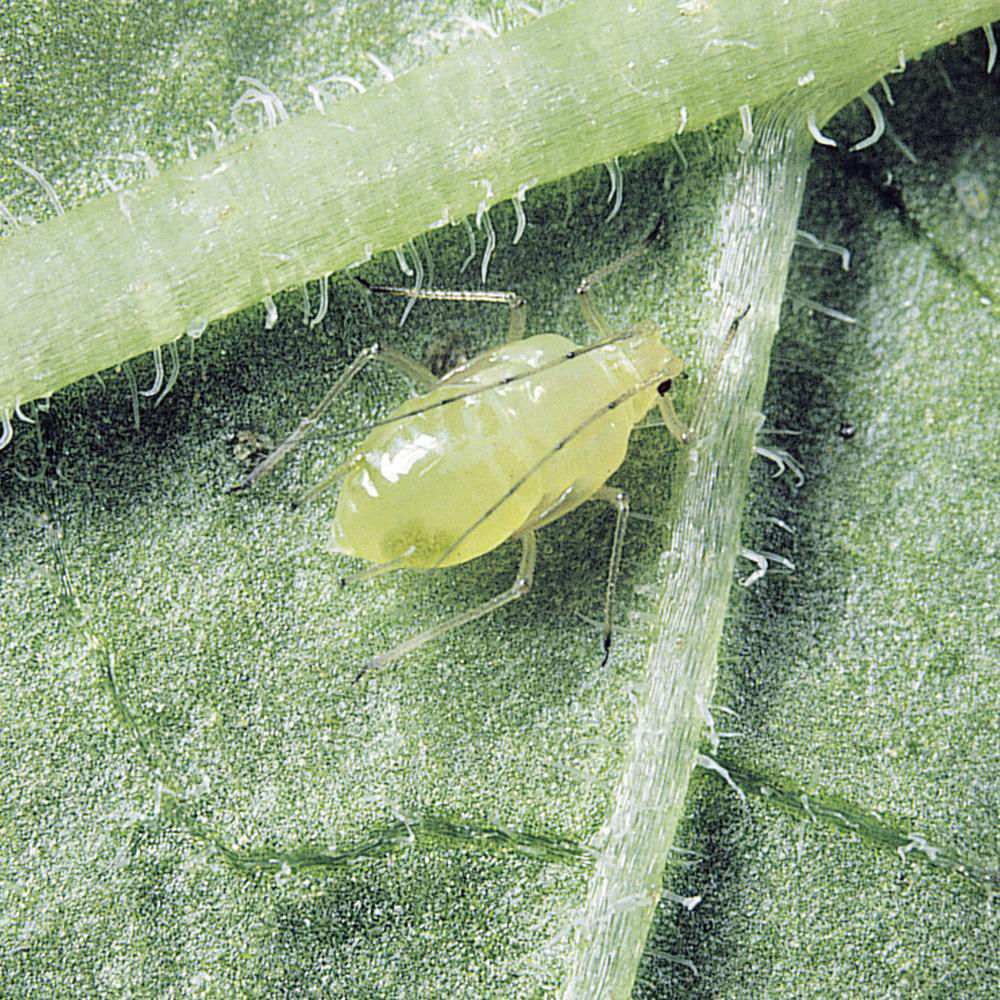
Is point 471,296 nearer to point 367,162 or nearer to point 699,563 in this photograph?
point 367,162

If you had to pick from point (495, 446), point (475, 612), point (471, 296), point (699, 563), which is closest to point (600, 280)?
point (471, 296)

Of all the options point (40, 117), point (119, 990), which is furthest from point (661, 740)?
point (40, 117)

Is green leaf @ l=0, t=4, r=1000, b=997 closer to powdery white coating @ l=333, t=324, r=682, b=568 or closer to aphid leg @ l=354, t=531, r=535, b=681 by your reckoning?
aphid leg @ l=354, t=531, r=535, b=681

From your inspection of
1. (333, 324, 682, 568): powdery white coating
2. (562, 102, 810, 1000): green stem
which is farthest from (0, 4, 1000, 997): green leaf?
(333, 324, 682, 568): powdery white coating

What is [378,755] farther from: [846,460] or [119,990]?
[846,460]

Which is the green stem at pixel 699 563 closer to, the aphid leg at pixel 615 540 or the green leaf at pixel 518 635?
the green leaf at pixel 518 635

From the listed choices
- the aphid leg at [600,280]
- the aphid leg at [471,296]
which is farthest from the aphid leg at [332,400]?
the aphid leg at [600,280]
